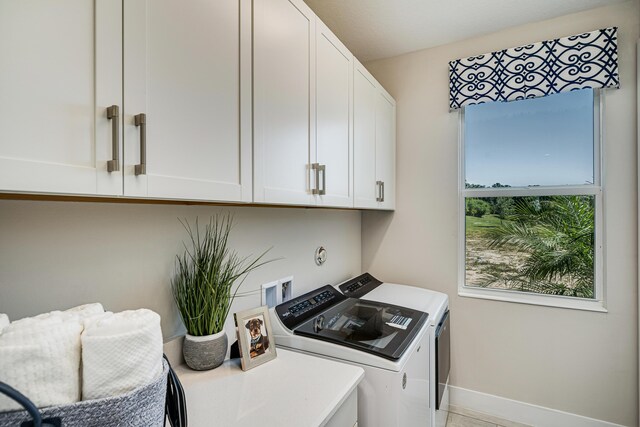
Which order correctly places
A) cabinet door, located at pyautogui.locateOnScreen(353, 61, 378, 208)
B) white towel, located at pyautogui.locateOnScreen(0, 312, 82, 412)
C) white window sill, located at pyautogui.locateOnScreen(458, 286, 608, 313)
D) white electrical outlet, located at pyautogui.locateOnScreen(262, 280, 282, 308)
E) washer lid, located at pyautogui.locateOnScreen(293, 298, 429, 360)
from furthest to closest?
white window sill, located at pyautogui.locateOnScreen(458, 286, 608, 313)
cabinet door, located at pyautogui.locateOnScreen(353, 61, 378, 208)
white electrical outlet, located at pyautogui.locateOnScreen(262, 280, 282, 308)
washer lid, located at pyautogui.locateOnScreen(293, 298, 429, 360)
white towel, located at pyautogui.locateOnScreen(0, 312, 82, 412)

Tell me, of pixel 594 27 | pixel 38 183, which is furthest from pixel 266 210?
pixel 594 27

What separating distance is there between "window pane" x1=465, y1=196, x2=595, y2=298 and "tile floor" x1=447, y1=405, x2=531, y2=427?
0.89m

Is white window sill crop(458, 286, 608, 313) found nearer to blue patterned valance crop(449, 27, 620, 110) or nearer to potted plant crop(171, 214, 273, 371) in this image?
blue patterned valance crop(449, 27, 620, 110)

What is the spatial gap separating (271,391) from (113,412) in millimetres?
559

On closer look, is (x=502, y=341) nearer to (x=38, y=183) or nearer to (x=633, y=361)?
(x=633, y=361)

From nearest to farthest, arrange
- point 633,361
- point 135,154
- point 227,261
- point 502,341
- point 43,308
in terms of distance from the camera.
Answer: point 135,154, point 43,308, point 227,261, point 633,361, point 502,341

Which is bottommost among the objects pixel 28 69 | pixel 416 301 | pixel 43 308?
pixel 416 301

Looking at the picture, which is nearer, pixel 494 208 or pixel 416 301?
pixel 416 301

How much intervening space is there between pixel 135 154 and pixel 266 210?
91 cm

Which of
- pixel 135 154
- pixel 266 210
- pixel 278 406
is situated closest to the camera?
pixel 135 154

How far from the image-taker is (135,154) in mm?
738

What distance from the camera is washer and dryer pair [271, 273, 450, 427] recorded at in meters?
1.24

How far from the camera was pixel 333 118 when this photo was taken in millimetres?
1613

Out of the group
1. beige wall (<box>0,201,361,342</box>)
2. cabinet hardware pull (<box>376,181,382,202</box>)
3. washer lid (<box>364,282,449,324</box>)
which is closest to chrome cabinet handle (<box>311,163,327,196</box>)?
beige wall (<box>0,201,361,342</box>)
